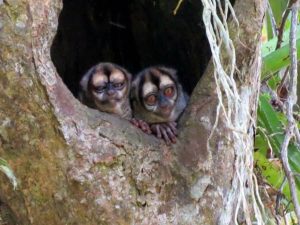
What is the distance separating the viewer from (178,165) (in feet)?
9.45

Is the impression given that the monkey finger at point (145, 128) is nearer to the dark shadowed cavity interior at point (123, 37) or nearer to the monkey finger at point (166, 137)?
the monkey finger at point (166, 137)

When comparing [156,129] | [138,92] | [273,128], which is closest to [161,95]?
[138,92]

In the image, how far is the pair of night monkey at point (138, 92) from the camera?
3770 mm

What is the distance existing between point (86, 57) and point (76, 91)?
0.36 meters

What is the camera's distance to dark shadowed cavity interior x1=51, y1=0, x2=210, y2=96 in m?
4.14

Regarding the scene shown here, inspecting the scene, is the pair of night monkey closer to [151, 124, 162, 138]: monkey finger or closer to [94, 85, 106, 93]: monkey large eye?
[94, 85, 106, 93]: monkey large eye

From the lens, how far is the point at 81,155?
2709 mm

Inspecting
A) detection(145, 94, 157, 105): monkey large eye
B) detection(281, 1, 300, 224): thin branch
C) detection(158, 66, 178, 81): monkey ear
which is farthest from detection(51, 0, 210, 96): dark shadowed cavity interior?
detection(281, 1, 300, 224): thin branch

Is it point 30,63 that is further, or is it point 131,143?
point 131,143

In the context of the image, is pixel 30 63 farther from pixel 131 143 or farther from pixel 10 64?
pixel 131 143

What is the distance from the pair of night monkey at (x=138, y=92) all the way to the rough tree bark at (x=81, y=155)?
2.57ft

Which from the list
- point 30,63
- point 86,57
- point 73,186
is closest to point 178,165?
point 73,186

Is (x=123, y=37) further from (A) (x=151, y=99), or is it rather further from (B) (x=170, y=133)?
(B) (x=170, y=133)

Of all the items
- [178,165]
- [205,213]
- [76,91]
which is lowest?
[205,213]
